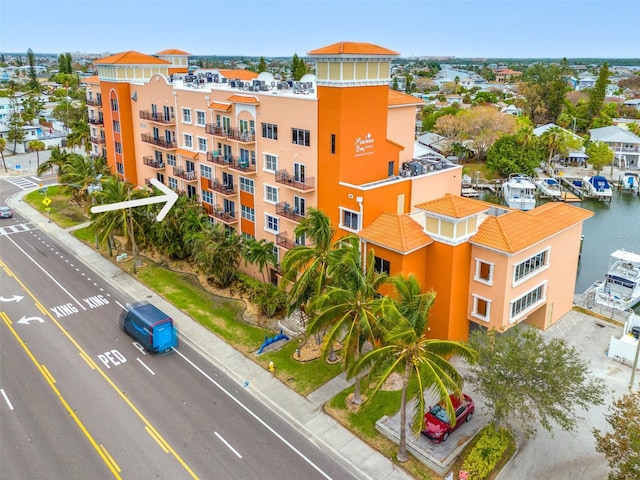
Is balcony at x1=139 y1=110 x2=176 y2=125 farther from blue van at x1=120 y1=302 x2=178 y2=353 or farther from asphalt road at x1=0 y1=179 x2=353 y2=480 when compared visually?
blue van at x1=120 y1=302 x2=178 y2=353

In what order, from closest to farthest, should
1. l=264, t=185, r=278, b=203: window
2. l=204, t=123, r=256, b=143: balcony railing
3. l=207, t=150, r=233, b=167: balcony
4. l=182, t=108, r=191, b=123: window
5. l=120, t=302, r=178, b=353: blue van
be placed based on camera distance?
l=120, t=302, r=178, b=353: blue van < l=264, t=185, r=278, b=203: window < l=204, t=123, r=256, b=143: balcony railing < l=207, t=150, r=233, b=167: balcony < l=182, t=108, r=191, b=123: window

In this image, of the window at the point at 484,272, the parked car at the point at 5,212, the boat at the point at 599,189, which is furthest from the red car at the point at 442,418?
the boat at the point at 599,189

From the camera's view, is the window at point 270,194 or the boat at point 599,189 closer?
the window at point 270,194

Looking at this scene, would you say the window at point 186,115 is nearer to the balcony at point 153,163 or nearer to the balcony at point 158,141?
the balcony at point 158,141

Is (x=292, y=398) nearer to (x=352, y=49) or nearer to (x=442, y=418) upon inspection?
(x=442, y=418)

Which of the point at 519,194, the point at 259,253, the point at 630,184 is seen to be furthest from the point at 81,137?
the point at 630,184

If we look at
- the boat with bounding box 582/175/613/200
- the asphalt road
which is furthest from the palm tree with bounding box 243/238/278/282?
the boat with bounding box 582/175/613/200
